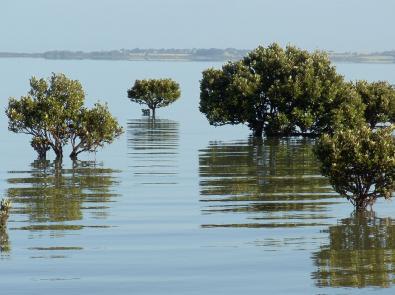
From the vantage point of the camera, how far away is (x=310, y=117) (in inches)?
2751

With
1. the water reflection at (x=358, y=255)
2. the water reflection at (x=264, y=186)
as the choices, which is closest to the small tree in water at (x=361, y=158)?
the water reflection at (x=358, y=255)

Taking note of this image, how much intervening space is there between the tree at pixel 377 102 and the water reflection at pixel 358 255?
4066 cm

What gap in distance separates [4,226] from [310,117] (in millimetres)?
41595

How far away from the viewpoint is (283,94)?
70.0 m

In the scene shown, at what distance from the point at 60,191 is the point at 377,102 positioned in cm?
3856

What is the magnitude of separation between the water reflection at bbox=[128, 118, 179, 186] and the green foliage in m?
2.87

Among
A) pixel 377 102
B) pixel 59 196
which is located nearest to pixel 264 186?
pixel 59 196

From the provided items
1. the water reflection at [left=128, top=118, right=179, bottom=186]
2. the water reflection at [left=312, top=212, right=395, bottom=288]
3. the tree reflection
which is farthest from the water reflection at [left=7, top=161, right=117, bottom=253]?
the water reflection at [left=312, top=212, right=395, bottom=288]

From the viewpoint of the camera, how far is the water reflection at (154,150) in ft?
158

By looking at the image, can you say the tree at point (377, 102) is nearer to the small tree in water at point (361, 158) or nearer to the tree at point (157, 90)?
the tree at point (157, 90)

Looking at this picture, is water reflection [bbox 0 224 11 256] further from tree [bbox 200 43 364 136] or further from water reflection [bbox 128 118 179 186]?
tree [bbox 200 43 364 136]

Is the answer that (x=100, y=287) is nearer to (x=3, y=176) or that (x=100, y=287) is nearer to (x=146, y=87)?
(x=3, y=176)

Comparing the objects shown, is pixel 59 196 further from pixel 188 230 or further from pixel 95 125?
pixel 95 125

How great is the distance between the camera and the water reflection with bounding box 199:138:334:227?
34.3m
